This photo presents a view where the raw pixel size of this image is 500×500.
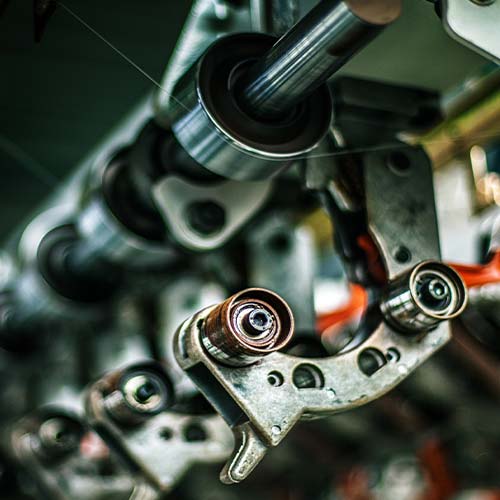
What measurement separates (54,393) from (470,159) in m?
Result: 0.96

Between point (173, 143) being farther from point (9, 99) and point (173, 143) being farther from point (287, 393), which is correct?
point (287, 393)

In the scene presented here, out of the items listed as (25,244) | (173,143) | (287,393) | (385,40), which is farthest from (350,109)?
(25,244)

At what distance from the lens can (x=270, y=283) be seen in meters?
1.21

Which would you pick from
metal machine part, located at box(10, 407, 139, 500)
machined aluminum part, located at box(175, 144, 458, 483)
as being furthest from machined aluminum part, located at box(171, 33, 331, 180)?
metal machine part, located at box(10, 407, 139, 500)

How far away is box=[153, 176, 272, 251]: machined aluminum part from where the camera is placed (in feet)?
3.33

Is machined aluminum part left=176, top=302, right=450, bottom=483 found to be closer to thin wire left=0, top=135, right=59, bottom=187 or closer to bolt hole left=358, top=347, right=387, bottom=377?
bolt hole left=358, top=347, right=387, bottom=377

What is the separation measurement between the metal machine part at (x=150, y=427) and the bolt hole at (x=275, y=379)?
287 millimetres

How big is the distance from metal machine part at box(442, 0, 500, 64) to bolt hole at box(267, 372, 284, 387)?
34 centimetres

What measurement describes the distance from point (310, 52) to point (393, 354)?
0.31 m

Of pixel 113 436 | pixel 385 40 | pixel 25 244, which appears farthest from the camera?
pixel 25 244

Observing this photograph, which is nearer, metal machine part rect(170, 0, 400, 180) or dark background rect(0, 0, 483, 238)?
metal machine part rect(170, 0, 400, 180)

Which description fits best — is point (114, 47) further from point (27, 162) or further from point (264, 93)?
point (27, 162)

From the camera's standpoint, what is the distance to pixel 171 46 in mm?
942

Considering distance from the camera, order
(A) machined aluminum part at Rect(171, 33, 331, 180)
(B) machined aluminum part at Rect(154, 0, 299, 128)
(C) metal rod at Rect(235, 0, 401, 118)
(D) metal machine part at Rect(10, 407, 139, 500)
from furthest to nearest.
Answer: (D) metal machine part at Rect(10, 407, 139, 500)
(B) machined aluminum part at Rect(154, 0, 299, 128)
(A) machined aluminum part at Rect(171, 33, 331, 180)
(C) metal rod at Rect(235, 0, 401, 118)
